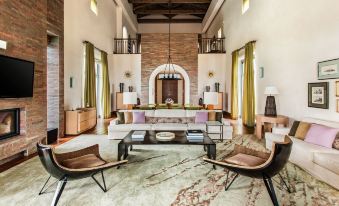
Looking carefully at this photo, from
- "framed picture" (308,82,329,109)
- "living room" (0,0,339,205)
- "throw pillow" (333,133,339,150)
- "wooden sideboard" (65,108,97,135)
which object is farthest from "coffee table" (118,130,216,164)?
"wooden sideboard" (65,108,97,135)

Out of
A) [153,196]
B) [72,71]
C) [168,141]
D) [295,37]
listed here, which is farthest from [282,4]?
[72,71]

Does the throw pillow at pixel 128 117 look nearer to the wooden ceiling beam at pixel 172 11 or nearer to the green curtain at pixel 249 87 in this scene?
the green curtain at pixel 249 87

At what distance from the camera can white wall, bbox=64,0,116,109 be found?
6.13 metres

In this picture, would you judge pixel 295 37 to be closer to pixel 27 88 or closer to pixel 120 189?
pixel 120 189

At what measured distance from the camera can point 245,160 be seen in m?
2.74

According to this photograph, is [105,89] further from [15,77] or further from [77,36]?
Answer: [15,77]

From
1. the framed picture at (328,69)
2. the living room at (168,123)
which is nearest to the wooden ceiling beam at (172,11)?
the living room at (168,123)

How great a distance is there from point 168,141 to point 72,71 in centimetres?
427

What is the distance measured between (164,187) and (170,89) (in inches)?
425

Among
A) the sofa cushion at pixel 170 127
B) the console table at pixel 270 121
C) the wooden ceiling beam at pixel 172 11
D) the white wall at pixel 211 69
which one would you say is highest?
the wooden ceiling beam at pixel 172 11

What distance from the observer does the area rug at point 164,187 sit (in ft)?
8.00

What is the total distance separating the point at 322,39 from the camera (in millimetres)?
4051

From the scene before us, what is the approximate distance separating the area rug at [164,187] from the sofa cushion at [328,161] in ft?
0.78

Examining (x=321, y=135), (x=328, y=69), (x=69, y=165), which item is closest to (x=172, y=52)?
(x=328, y=69)
